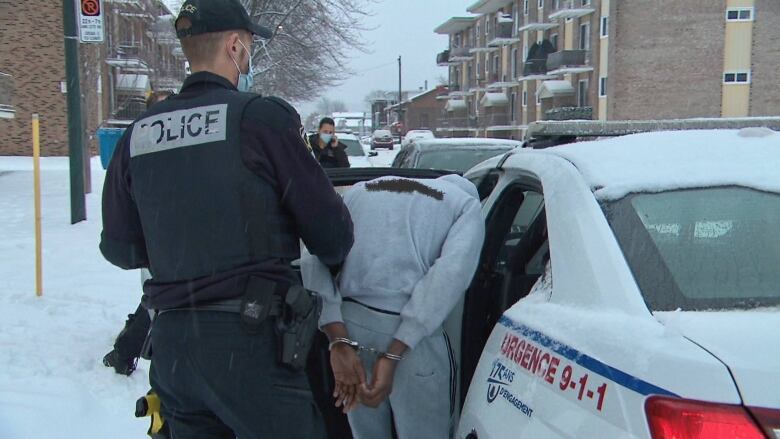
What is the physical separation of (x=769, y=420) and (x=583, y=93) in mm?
41128

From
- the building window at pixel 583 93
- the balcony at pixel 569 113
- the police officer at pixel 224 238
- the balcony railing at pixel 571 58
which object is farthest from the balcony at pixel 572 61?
the police officer at pixel 224 238

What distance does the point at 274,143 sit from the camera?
6.81 ft

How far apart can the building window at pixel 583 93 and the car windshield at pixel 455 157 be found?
108 feet

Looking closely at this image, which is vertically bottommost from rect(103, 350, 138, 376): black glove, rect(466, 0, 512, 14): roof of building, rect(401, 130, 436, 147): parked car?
rect(103, 350, 138, 376): black glove

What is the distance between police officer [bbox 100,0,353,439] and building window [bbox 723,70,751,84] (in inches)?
1485

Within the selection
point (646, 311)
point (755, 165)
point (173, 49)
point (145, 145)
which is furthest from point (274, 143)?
point (173, 49)

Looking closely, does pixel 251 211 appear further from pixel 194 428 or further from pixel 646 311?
pixel 646 311

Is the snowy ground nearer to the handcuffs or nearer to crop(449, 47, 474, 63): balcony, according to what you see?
the handcuffs

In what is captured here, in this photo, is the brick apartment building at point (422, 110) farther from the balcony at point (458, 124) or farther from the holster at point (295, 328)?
the holster at point (295, 328)

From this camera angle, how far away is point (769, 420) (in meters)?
1.42

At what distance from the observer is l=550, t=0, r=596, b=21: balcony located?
3909 cm

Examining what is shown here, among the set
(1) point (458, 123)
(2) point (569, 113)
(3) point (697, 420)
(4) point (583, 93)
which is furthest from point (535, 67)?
(3) point (697, 420)

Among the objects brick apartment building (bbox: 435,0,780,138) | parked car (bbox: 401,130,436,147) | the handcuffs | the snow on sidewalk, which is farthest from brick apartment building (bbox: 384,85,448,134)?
the handcuffs

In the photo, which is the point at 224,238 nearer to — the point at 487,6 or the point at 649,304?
the point at 649,304
